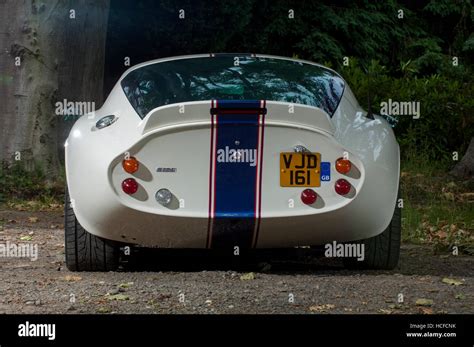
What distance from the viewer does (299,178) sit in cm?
624

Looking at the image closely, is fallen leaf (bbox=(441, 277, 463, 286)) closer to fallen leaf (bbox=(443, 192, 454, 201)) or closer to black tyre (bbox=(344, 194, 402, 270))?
black tyre (bbox=(344, 194, 402, 270))

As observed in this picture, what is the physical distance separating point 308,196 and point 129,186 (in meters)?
1.02

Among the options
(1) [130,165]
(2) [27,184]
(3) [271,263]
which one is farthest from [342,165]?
(2) [27,184]

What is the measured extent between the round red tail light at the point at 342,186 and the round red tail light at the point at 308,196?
5.4 inches

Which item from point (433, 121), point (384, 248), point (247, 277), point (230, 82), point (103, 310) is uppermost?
point (433, 121)

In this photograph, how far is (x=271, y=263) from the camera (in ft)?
24.1

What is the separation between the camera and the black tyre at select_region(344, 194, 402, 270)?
22.1ft

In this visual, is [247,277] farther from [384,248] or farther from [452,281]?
[452,281]

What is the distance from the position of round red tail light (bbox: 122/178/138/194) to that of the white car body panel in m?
0.02

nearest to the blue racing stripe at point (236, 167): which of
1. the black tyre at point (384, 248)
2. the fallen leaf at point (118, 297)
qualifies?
the fallen leaf at point (118, 297)

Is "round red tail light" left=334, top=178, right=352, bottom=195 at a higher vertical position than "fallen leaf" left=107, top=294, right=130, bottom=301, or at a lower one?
higher

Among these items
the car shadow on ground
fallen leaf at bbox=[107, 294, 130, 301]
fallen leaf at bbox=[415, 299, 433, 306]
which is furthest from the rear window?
fallen leaf at bbox=[415, 299, 433, 306]

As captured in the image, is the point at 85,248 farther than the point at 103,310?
Yes

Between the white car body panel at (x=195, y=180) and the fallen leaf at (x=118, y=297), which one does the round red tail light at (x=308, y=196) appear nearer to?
the white car body panel at (x=195, y=180)
